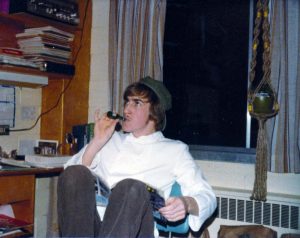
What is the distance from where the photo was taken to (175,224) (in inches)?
68.3

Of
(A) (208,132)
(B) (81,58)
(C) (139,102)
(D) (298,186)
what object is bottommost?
(D) (298,186)

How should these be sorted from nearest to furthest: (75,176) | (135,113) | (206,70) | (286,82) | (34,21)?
(75,176) → (135,113) → (286,82) → (34,21) → (206,70)

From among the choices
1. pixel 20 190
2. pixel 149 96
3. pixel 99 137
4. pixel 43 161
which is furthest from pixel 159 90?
pixel 20 190

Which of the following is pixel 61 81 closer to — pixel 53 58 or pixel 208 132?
pixel 53 58

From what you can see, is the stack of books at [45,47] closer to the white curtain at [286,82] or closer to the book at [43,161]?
the book at [43,161]

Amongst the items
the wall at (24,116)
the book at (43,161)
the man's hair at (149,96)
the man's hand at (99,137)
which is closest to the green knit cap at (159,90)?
the man's hair at (149,96)

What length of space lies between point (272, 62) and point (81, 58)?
4.81 ft

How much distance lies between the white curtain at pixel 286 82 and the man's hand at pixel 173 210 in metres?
0.84

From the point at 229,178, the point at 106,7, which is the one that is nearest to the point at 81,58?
the point at 106,7

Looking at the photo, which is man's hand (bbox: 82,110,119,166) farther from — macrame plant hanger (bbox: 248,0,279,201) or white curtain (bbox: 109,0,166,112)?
macrame plant hanger (bbox: 248,0,279,201)

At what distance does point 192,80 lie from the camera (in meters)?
2.84

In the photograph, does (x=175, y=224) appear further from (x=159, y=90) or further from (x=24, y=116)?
(x=24, y=116)

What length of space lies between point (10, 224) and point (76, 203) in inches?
33.7

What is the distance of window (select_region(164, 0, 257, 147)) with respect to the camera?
8.71 feet
